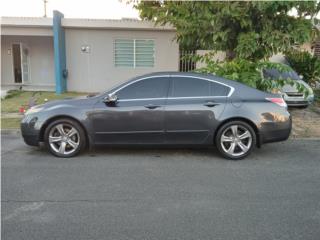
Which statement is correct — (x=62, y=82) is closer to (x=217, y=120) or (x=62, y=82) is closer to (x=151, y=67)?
(x=151, y=67)

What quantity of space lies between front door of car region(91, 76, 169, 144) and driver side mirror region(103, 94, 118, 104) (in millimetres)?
42

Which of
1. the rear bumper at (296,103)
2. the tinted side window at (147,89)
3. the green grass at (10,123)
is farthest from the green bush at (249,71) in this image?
the green grass at (10,123)

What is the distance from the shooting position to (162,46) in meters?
14.2

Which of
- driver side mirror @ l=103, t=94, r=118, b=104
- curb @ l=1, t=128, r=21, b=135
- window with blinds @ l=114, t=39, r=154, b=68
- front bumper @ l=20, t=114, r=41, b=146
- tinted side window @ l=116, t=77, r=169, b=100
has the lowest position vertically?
curb @ l=1, t=128, r=21, b=135

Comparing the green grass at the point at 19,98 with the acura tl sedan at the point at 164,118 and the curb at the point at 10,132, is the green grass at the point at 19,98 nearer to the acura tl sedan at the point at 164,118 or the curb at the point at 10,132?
the curb at the point at 10,132

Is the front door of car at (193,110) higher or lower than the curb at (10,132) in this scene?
higher

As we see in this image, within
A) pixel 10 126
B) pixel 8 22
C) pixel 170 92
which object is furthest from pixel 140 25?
pixel 170 92

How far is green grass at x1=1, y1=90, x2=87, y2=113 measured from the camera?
426 inches

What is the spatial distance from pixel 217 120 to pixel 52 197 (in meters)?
3.06

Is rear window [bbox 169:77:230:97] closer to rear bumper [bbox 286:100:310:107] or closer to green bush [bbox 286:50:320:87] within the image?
rear bumper [bbox 286:100:310:107]

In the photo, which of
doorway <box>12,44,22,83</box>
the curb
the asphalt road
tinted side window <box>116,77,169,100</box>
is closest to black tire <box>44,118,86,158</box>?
the asphalt road

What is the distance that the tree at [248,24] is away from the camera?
785 cm

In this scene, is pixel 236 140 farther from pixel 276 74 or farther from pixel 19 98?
pixel 19 98

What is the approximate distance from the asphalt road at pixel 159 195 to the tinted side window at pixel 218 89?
3.82 feet
